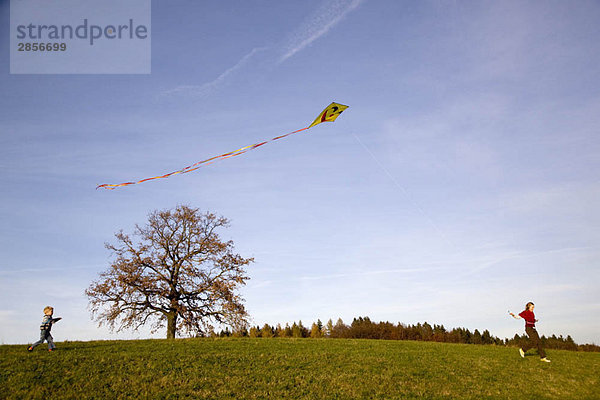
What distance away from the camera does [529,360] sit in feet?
63.6

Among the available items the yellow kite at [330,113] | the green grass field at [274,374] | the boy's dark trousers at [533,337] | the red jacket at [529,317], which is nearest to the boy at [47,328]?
the green grass field at [274,374]

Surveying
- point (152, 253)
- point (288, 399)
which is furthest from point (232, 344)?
point (152, 253)

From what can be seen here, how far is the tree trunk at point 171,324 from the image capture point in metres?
31.2

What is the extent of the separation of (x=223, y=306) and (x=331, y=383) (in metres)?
19.0

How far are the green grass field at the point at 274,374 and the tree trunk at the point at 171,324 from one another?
1131cm

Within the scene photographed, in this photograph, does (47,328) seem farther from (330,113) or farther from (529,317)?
(529,317)

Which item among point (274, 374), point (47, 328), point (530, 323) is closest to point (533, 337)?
point (530, 323)

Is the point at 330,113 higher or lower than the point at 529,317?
higher

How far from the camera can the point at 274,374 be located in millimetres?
14672

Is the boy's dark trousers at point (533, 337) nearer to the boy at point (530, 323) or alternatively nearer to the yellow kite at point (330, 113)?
the boy at point (530, 323)

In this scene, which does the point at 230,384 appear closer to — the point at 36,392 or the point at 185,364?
the point at 185,364

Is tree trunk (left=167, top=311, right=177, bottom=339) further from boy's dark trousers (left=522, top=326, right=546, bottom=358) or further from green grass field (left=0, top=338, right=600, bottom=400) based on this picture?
boy's dark trousers (left=522, top=326, right=546, bottom=358)

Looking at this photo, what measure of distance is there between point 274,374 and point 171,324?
752 inches

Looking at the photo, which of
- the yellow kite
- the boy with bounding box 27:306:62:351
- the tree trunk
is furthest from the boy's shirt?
the tree trunk
